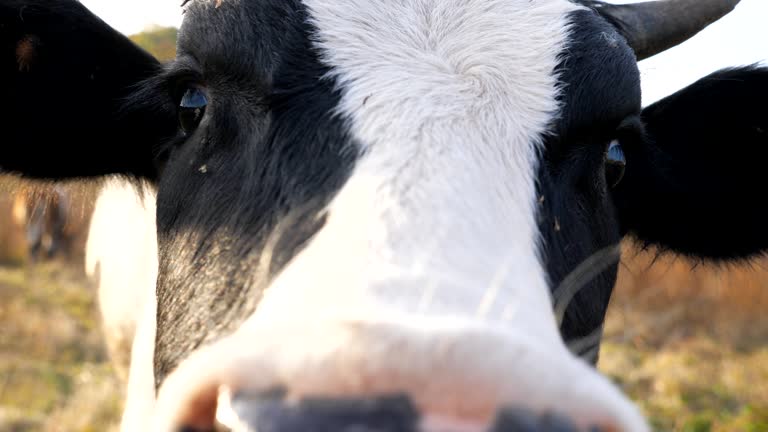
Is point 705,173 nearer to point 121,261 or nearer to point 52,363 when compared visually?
point 121,261

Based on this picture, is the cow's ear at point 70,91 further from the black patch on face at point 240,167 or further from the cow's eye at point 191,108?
the black patch on face at point 240,167

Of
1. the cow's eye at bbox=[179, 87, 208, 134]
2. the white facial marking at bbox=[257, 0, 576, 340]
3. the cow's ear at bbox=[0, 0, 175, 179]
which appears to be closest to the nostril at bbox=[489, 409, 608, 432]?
the white facial marking at bbox=[257, 0, 576, 340]

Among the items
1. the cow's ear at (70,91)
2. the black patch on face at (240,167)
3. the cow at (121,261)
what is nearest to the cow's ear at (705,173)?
the black patch on face at (240,167)

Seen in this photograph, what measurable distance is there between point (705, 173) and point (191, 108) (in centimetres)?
232

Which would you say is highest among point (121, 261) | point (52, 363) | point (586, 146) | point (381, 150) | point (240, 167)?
point (381, 150)

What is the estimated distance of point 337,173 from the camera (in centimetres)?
189

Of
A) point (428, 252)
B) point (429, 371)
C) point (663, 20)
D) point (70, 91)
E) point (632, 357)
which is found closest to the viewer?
point (429, 371)

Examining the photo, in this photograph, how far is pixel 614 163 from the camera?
2.77 metres

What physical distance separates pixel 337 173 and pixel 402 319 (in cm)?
66

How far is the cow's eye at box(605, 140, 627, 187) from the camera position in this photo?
274 centimetres

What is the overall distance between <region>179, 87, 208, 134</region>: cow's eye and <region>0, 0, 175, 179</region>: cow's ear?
264 millimetres

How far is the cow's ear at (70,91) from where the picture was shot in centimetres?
282

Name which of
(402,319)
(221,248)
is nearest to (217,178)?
(221,248)

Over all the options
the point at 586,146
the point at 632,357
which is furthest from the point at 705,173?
the point at 632,357
